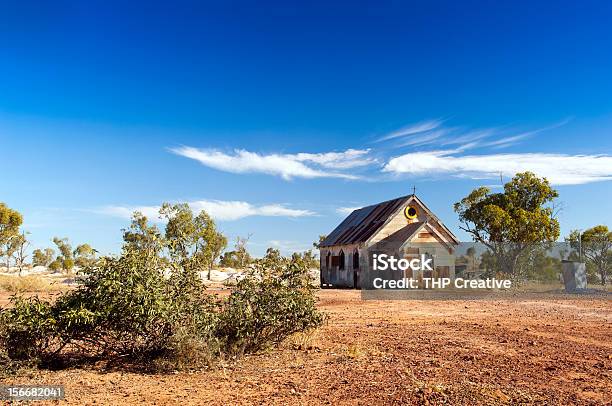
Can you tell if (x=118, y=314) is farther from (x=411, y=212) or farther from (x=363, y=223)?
(x=363, y=223)

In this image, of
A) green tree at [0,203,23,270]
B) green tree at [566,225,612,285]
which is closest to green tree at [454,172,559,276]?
green tree at [566,225,612,285]

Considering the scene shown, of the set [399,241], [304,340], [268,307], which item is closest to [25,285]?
[399,241]

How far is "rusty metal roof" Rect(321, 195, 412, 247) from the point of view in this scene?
31.6 meters

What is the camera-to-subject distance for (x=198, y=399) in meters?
6.91

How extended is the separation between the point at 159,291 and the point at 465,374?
16.7 ft

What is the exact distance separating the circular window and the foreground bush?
74.1ft

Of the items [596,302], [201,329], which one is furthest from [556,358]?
[596,302]

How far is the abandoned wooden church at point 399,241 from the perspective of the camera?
98.3 ft

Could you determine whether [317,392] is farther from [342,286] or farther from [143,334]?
[342,286]

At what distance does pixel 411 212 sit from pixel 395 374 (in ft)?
79.7

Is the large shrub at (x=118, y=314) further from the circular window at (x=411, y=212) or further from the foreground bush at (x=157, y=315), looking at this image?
the circular window at (x=411, y=212)

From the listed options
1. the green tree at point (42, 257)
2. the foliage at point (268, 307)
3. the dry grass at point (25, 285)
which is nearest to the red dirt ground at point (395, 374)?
the foliage at point (268, 307)

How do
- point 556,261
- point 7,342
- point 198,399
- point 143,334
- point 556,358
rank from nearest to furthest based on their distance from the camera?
1. point 198,399
2. point 7,342
3. point 143,334
4. point 556,358
5. point 556,261

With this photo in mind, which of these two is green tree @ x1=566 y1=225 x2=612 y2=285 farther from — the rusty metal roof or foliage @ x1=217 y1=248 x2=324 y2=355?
foliage @ x1=217 y1=248 x2=324 y2=355
